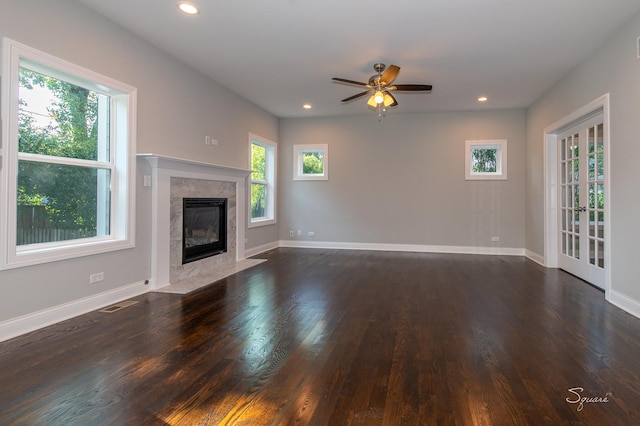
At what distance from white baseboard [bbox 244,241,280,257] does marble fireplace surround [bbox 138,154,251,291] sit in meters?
0.97

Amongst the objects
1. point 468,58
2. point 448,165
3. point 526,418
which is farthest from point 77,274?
point 448,165

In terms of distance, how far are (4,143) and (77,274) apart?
1254 mm

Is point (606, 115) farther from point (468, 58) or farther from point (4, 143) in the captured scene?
point (4, 143)

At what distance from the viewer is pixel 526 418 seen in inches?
66.8

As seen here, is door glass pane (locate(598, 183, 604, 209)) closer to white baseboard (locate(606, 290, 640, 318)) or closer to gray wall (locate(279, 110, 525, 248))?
white baseboard (locate(606, 290, 640, 318))

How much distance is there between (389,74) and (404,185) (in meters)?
3.60

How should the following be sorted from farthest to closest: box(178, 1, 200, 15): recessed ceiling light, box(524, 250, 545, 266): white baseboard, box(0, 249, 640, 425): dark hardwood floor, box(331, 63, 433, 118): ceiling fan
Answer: box(524, 250, 545, 266): white baseboard < box(331, 63, 433, 118): ceiling fan < box(178, 1, 200, 15): recessed ceiling light < box(0, 249, 640, 425): dark hardwood floor

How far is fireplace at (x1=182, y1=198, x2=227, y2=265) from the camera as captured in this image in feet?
15.5

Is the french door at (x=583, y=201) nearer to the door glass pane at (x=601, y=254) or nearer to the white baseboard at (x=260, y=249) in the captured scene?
the door glass pane at (x=601, y=254)

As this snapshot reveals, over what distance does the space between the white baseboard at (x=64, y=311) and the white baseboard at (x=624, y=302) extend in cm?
502

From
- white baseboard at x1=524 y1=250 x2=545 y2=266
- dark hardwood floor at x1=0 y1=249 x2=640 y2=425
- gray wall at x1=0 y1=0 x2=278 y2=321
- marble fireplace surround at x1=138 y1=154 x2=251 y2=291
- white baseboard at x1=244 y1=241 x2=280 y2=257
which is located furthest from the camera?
white baseboard at x1=244 y1=241 x2=280 y2=257

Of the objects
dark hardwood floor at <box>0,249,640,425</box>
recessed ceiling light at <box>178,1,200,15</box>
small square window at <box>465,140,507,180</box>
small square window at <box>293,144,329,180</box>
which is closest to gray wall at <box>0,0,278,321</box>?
dark hardwood floor at <box>0,249,640,425</box>

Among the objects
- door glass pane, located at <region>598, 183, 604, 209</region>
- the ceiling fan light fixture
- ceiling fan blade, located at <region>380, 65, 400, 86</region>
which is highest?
ceiling fan blade, located at <region>380, 65, 400, 86</region>

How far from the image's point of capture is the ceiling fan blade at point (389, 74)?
393 centimetres
